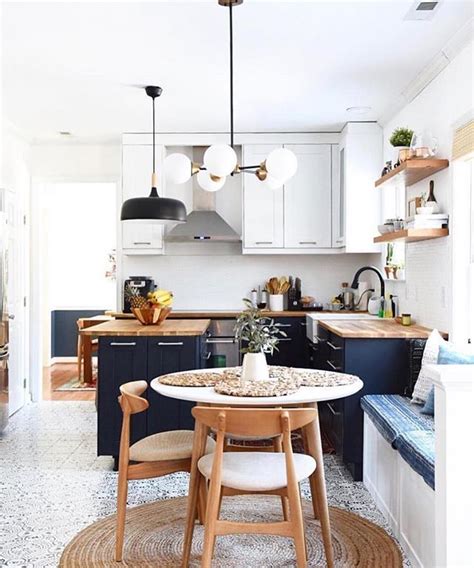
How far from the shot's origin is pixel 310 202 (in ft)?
20.1

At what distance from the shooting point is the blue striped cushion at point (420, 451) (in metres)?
2.59

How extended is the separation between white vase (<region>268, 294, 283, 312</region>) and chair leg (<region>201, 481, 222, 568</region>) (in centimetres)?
379

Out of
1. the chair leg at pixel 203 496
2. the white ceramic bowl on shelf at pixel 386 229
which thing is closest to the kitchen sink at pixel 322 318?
the white ceramic bowl on shelf at pixel 386 229

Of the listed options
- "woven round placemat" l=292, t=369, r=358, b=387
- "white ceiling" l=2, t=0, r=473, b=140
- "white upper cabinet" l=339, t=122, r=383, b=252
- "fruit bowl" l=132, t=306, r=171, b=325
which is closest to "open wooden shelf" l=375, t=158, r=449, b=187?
"white ceiling" l=2, t=0, r=473, b=140

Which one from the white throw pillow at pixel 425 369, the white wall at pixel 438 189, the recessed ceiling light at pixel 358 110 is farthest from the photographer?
the recessed ceiling light at pixel 358 110

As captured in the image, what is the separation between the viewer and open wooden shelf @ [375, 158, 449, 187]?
4.01 meters

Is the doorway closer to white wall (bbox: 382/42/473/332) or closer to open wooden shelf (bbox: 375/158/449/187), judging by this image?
white wall (bbox: 382/42/473/332)

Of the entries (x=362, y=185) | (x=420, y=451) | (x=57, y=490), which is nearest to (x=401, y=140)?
(x=362, y=185)

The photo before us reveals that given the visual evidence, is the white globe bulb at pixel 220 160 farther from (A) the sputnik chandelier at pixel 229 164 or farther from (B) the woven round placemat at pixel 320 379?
(B) the woven round placemat at pixel 320 379

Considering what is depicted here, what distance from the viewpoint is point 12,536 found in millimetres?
3139

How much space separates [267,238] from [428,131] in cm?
217

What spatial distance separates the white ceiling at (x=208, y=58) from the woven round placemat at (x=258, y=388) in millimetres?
1873

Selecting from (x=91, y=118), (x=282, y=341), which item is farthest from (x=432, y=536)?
(x=91, y=118)

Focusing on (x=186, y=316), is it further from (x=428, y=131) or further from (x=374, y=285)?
(x=428, y=131)
